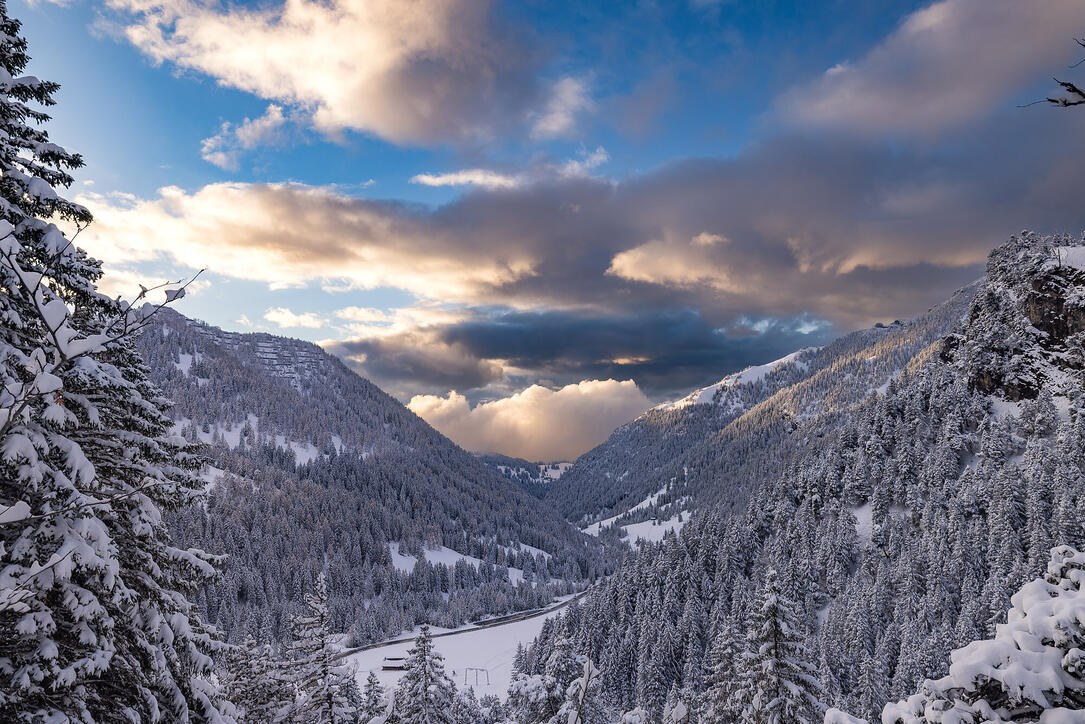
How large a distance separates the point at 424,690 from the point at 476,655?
96.3 m

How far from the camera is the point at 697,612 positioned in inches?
2734

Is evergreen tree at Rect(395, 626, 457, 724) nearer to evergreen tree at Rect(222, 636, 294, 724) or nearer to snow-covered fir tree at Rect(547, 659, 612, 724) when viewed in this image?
evergreen tree at Rect(222, 636, 294, 724)

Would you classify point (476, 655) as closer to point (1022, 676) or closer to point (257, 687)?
point (257, 687)

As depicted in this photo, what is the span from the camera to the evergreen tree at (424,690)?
2051 cm

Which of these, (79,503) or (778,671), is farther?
(778,671)

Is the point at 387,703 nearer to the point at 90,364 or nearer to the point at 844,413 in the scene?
the point at 90,364

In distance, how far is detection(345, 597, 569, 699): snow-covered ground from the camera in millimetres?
86438

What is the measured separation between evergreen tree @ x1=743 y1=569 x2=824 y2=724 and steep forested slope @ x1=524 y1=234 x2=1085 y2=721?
25.0 meters

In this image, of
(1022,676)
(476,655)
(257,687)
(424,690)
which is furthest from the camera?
(476,655)

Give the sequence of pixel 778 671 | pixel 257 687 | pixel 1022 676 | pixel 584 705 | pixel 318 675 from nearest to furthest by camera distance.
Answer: pixel 1022 676, pixel 778 671, pixel 584 705, pixel 318 675, pixel 257 687

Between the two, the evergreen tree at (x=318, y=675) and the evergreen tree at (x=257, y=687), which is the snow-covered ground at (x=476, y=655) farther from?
the evergreen tree at (x=318, y=675)

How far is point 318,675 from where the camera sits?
19516 millimetres

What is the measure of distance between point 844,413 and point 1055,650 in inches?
8467

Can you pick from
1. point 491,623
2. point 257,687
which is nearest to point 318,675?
point 257,687
